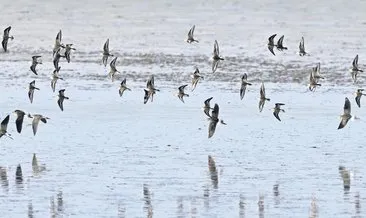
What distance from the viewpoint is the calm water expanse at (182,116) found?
19078 millimetres

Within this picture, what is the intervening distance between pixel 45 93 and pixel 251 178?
1023 centimetres

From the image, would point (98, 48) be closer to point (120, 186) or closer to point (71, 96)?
point (71, 96)

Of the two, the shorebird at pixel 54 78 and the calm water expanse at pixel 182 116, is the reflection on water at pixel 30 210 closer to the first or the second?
the calm water expanse at pixel 182 116

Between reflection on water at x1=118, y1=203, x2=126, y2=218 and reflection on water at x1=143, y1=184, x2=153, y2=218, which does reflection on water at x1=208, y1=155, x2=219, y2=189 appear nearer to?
reflection on water at x1=143, y1=184, x2=153, y2=218

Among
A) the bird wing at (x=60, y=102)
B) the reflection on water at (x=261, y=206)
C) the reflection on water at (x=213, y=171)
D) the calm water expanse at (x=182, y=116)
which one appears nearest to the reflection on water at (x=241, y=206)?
the calm water expanse at (x=182, y=116)

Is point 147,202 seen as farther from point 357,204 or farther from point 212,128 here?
point 212,128

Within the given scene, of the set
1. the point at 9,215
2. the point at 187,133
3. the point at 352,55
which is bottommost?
the point at 9,215

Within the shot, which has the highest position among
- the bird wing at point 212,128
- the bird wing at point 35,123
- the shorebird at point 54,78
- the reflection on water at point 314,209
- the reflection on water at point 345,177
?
the shorebird at point 54,78

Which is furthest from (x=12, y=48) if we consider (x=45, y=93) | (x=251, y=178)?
(x=251, y=178)

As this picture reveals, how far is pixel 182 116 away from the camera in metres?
26.7

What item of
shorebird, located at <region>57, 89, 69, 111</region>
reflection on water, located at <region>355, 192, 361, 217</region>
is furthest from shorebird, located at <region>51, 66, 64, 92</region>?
reflection on water, located at <region>355, 192, 361, 217</region>

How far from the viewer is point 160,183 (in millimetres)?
19984

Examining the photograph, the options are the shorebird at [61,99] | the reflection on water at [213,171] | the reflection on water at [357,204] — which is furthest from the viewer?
the shorebird at [61,99]

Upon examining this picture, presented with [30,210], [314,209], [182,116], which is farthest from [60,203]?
[182,116]
